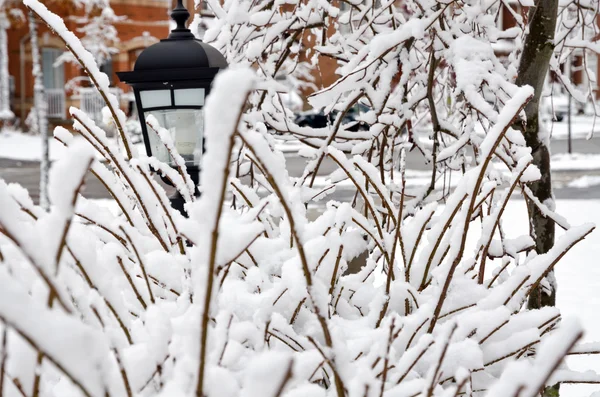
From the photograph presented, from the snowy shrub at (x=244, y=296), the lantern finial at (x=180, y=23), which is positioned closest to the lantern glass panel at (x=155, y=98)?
the lantern finial at (x=180, y=23)

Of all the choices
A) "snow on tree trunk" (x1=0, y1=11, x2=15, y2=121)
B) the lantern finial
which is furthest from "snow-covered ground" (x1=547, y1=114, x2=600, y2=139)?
the lantern finial

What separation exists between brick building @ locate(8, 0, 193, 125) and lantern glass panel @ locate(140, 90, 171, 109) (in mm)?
22321

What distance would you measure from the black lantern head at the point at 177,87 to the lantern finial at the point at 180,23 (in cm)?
1

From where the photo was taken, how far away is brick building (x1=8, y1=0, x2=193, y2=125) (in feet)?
81.9

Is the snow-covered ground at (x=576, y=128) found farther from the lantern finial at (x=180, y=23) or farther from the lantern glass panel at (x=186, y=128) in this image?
the lantern glass panel at (x=186, y=128)

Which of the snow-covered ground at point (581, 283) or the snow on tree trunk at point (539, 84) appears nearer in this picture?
the snow on tree trunk at point (539, 84)

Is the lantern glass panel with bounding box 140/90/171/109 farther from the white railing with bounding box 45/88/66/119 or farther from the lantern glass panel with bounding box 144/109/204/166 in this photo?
the white railing with bounding box 45/88/66/119

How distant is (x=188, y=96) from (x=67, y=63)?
75.4 feet

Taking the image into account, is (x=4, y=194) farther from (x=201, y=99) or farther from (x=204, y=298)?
(x=201, y=99)

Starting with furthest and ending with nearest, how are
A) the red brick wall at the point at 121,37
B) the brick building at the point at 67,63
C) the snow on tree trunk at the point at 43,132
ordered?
1. the red brick wall at the point at 121,37
2. the brick building at the point at 67,63
3. the snow on tree trunk at the point at 43,132

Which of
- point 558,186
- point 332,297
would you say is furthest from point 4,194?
point 558,186

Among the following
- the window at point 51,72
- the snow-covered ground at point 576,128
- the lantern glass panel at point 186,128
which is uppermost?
the lantern glass panel at point 186,128

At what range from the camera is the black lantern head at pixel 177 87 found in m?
2.98

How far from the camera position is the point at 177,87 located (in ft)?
9.98
